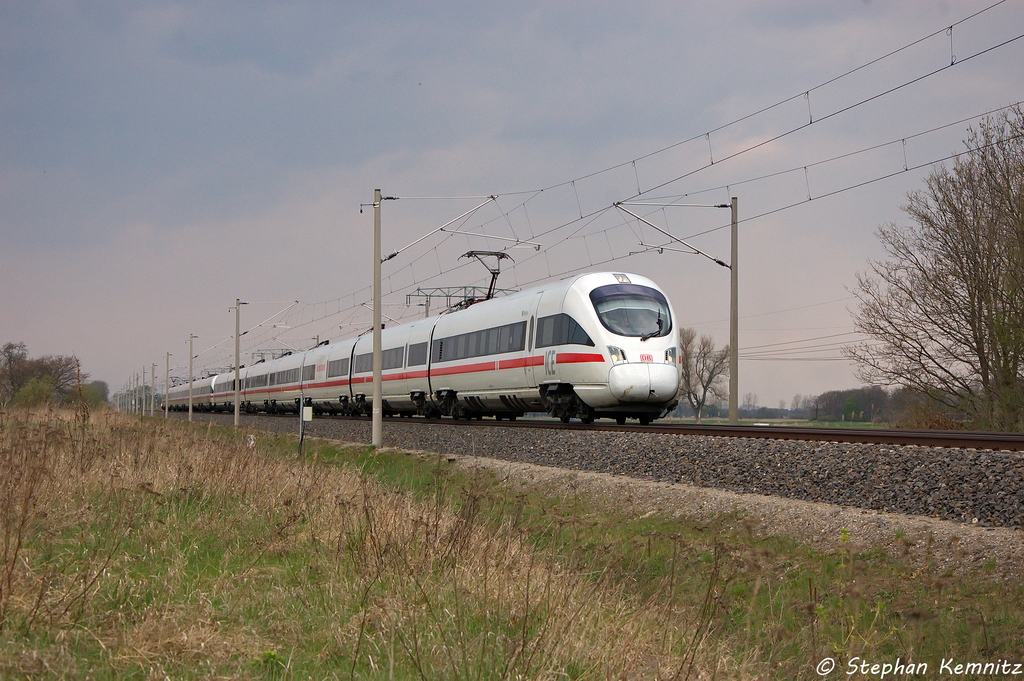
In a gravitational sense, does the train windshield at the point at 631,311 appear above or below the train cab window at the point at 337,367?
above

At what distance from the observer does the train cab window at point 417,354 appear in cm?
3165

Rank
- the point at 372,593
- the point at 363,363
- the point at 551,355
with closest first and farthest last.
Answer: the point at 372,593 → the point at 551,355 → the point at 363,363

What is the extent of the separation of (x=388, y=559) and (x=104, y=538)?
220 cm

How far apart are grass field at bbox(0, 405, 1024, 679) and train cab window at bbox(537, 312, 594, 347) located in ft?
33.9

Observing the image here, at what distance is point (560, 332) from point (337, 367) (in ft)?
84.0

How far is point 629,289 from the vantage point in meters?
21.1

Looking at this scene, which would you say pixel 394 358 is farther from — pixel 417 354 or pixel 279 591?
pixel 279 591

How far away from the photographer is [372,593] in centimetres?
586

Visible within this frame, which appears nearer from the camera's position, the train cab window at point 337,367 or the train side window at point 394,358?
the train side window at point 394,358

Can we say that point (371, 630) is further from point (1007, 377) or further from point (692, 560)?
point (1007, 377)

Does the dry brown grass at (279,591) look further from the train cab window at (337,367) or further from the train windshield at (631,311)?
the train cab window at (337,367)

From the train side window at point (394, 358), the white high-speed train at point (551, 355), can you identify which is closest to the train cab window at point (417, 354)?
the white high-speed train at point (551, 355)

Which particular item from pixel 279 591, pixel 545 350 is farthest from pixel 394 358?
pixel 279 591

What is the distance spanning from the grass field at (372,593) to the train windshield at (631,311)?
10200mm
